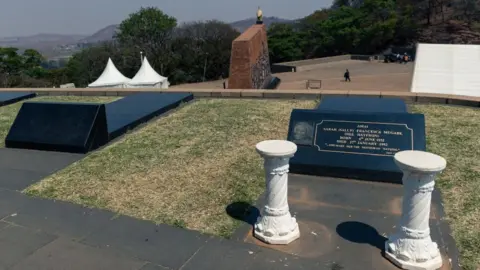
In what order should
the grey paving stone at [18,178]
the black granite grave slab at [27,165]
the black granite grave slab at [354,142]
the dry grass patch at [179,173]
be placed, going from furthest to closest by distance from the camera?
1. the black granite grave slab at [27,165]
2. the grey paving stone at [18,178]
3. the black granite grave slab at [354,142]
4. the dry grass patch at [179,173]

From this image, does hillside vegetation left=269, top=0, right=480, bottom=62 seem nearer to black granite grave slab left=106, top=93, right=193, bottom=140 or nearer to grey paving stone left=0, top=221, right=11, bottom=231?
black granite grave slab left=106, top=93, right=193, bottom=140

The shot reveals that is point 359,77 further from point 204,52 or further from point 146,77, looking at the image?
point 204,52

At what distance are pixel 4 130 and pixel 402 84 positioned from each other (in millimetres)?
20807

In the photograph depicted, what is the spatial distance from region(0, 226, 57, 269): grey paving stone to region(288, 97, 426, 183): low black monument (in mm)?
3206

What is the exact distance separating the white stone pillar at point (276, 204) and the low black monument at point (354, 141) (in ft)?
5.17

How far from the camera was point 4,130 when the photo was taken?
8680mm

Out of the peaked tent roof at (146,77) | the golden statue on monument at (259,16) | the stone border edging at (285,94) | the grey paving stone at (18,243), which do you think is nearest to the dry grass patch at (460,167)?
the stone border edging at (285,94)

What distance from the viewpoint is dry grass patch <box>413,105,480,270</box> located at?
3746mm

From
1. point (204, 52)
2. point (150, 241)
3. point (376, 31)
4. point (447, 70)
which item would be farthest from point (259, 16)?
point (376, 31)

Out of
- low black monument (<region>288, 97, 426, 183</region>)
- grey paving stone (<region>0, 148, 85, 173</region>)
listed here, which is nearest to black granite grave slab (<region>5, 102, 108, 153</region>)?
grey paving stone (<region>0, 148, 85, 173</region>)

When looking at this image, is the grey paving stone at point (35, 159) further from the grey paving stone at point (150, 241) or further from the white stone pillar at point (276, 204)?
the white stone pillar at point (276, 204)

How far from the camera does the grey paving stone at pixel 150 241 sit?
361 cm

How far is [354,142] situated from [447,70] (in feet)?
32.6

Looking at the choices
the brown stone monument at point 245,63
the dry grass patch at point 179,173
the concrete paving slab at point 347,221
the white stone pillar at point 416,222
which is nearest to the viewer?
the white stone pillar at point 416,222
